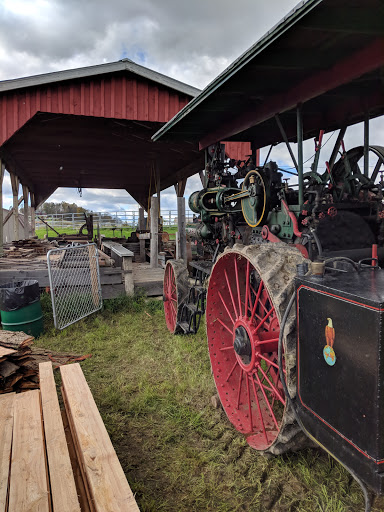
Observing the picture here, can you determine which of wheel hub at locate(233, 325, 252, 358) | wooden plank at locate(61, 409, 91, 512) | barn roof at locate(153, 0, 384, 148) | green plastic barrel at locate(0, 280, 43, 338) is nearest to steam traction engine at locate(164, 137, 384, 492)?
wheel hub at locate(233, 325, 252, 358)

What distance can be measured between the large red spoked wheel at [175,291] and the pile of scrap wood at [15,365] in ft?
6.61

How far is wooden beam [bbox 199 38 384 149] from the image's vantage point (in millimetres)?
2248

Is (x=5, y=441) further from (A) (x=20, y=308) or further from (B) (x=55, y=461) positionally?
(A) (x=20, y=308)

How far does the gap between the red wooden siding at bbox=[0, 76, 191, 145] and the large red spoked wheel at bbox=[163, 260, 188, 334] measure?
4416 mm

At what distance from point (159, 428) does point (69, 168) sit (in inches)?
568

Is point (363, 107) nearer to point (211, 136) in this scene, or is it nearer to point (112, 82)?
point (211, 136)

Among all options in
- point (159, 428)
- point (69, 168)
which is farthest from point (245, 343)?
point (69, 168)

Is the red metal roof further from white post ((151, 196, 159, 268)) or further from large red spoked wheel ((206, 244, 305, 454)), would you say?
large red spoked wheel ((206, 244, 305, 454))

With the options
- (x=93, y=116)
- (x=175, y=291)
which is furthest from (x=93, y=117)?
(x=175, y=291)

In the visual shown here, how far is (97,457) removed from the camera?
2.12 meters

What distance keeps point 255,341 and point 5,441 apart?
1.87 m

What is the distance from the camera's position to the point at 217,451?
271cm

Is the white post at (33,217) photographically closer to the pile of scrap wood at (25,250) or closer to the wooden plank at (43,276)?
the pile of scrap wood at (25,250)

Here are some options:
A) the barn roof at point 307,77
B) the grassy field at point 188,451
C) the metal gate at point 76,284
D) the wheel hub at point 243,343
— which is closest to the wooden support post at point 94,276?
the metal gate at point 76,284
